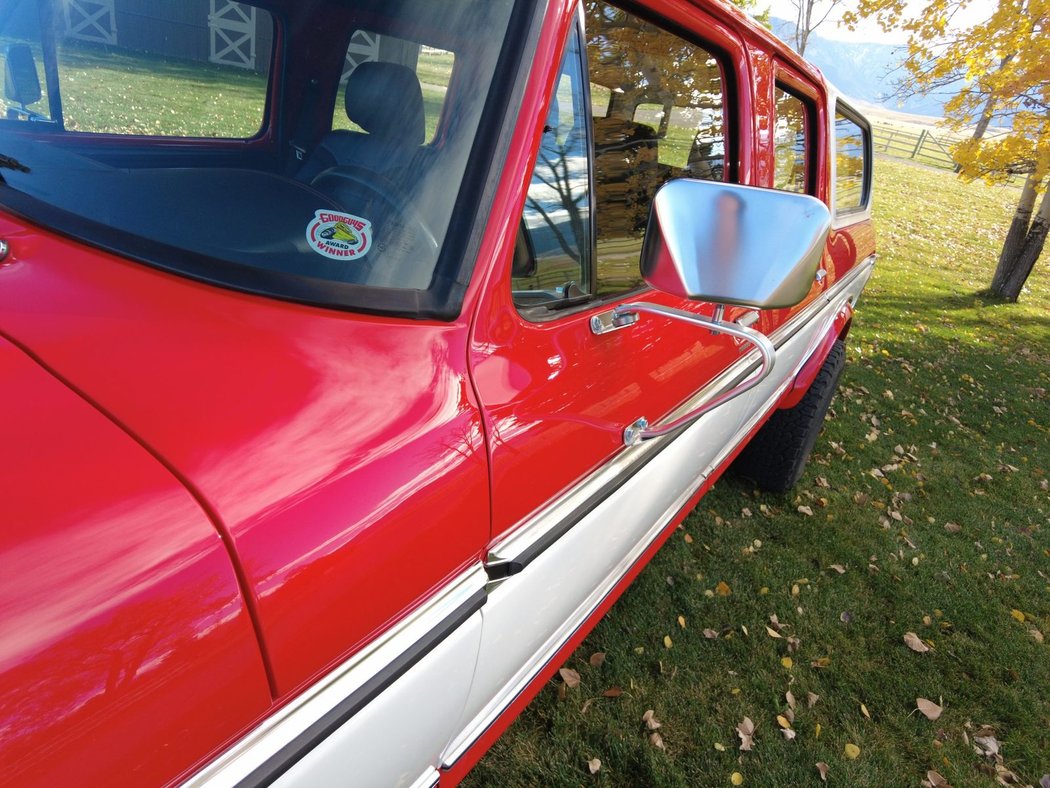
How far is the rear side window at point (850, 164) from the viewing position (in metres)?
3.51

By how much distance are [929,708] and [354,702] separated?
2.73 m

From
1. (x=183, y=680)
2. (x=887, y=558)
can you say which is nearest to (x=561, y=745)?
(x=183, y=680)

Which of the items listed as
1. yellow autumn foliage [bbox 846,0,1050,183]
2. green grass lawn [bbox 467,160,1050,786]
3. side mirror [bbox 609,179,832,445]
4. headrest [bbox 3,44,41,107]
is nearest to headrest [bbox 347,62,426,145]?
side mirror [bbox 609,179,832,445]

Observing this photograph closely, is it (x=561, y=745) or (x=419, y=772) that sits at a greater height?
(x=419, y=772)

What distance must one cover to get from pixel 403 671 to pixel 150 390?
561 millimetres

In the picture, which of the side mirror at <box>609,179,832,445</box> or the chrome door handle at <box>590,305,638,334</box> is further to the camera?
the chrome door handle at <box>590,305,638,334</box>

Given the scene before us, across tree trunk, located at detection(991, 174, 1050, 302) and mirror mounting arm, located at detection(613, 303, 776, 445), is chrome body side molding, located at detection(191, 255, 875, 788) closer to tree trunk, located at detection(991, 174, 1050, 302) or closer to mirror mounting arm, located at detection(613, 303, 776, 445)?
mirror mounting arm, located at detection(613, 303, 776, 445)

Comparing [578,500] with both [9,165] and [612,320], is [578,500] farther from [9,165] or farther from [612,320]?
[9,165]

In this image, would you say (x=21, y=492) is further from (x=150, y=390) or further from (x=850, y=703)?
(x=850, y=703)

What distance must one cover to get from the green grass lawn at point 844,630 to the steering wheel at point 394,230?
5.83 ft

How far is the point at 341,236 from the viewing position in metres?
1.15

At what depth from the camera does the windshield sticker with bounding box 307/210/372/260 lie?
1141 mm

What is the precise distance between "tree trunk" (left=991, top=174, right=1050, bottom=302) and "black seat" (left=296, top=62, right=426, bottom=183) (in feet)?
32.2

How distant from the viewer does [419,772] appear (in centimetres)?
125
